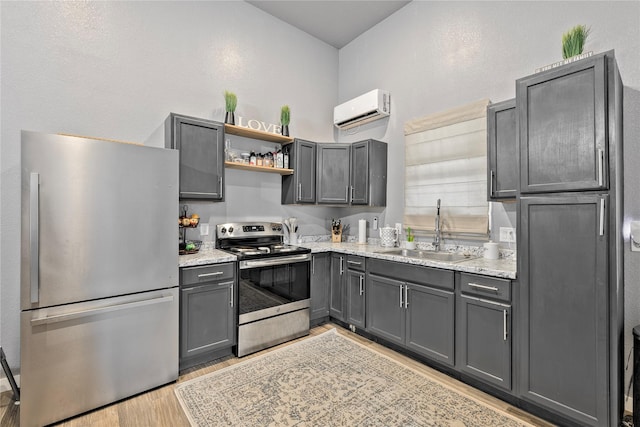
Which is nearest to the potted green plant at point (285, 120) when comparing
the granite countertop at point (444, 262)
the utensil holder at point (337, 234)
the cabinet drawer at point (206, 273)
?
the utensil holder at point (337, 234)

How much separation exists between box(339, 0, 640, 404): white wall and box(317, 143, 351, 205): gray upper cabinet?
21.0 inches

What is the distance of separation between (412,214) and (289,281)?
157 cm

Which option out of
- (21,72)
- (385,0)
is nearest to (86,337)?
(21,72)

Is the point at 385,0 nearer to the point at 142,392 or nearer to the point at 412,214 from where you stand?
the point at 412,214

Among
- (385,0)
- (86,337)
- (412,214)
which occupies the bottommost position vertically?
(86,337)

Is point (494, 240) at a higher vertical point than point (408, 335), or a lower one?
higher

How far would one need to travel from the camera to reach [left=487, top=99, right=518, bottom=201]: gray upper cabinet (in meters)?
2.36

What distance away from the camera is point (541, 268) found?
1916mm

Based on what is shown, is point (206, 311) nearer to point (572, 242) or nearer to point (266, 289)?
point (266, 289)

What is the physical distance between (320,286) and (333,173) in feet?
4.57

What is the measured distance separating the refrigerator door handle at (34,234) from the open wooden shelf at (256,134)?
164 cm

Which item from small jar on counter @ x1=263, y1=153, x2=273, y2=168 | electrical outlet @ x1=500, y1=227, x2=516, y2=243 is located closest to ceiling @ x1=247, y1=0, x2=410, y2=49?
small jar on counter @ x1=263, y1=153, x2=273, y2=168

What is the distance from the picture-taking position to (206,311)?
253 cm

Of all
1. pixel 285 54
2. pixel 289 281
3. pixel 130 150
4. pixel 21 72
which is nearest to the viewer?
pixel 130 150
